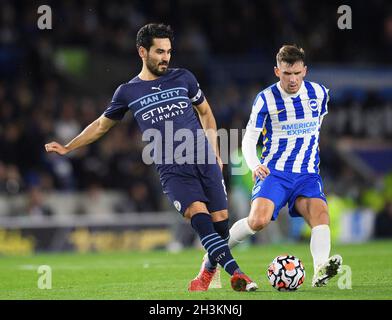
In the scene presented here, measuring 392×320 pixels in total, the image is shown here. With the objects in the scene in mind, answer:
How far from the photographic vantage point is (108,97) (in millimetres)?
20484

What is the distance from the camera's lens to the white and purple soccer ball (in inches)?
325

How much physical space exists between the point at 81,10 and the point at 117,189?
15.5 ft

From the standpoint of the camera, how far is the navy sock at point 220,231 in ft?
27.7

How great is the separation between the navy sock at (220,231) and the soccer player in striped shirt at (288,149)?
24cm

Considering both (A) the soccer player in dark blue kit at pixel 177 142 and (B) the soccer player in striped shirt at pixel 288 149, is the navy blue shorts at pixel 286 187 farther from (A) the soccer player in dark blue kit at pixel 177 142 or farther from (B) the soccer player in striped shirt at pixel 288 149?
(A) the soccer player in dark blue kit at pixel 177 142

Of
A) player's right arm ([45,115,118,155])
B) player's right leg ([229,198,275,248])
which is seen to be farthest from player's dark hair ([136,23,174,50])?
player's right leg ([229,198,275,248])

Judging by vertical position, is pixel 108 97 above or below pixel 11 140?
above

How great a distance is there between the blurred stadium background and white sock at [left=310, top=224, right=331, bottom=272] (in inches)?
334

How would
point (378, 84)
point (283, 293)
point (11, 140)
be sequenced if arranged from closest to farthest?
point (283, 293) < point (11, 140) < point (378, 84)

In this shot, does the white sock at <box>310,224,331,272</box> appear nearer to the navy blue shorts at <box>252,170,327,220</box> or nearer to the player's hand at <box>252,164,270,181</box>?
the navy blue shorts at <box>252,170,327,220</box>

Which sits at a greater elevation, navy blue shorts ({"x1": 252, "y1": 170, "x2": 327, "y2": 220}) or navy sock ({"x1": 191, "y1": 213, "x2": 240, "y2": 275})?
navy blue shorts ({"x1": 252, "y1": 170, "x2": 327, "y2": 220})

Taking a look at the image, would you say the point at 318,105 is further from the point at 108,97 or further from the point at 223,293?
the point at 108,97
